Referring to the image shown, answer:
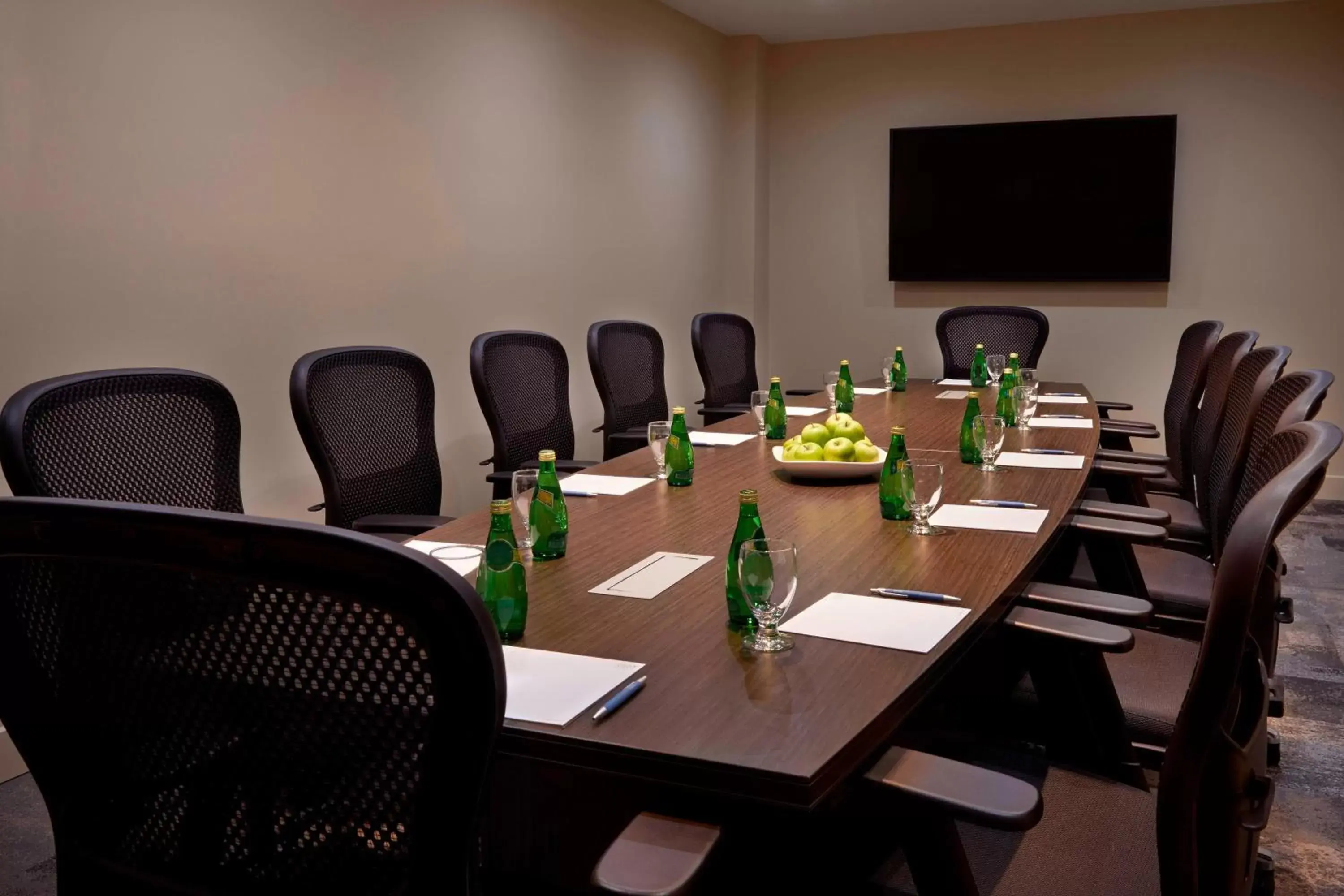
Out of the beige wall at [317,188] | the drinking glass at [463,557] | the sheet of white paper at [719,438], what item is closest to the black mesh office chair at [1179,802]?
the drinking glass at [463,557]

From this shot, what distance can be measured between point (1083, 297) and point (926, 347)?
100 centimetres

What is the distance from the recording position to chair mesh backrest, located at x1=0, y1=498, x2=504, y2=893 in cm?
83

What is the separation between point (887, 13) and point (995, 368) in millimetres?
2622

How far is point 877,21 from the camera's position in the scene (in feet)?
22.3

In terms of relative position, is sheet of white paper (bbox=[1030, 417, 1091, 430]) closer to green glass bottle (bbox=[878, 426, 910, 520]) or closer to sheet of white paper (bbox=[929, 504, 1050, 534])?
sheet of white paper (bbox=[929, 504, 1050, 534])

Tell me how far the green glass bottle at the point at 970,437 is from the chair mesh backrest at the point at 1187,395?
3.11 ft

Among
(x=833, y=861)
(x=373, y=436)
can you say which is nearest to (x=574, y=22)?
(x=373, y=436)

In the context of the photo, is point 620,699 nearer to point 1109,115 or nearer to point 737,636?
point 737,636

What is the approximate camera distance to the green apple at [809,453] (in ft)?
8.91

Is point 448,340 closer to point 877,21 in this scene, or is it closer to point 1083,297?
point 877,21

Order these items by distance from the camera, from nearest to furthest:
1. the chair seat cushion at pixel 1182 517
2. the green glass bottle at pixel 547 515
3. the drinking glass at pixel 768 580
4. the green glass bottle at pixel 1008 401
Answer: the drinking glass at pixel 768 580
the green glass bottle at pixel 547 515
the chair seat cushion at pixel 1182 517
the green glass bottle at pixel 1008 401

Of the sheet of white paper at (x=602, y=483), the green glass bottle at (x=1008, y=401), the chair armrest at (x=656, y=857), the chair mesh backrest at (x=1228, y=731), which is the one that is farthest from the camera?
the green glass bottle at (x=1008, y=401)

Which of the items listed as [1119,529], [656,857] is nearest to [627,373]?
[1119,529]

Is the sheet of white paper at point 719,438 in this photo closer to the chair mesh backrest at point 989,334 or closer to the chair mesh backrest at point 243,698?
the chair mesh backrest at point 243,698
